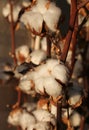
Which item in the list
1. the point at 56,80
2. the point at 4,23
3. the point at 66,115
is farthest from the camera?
the point at 4,23

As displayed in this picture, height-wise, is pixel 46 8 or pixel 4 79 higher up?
pixel 46 8

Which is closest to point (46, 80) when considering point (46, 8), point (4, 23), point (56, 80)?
point (56, 80)

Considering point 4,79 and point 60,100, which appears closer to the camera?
point 60,100

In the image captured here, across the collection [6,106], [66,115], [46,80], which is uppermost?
[46,80]

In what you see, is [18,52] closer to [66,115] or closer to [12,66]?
[12,66]

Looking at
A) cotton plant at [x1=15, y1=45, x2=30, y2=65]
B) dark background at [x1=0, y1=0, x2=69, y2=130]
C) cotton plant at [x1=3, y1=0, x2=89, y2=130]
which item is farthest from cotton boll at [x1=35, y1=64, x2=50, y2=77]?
dark background at [x1=0, y1=0, x2=69, y2=130]

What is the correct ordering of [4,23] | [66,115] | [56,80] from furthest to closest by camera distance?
[4,23] → [66,115] → [56,80]

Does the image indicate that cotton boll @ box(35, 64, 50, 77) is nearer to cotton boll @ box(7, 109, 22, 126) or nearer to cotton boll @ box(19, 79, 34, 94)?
cotton boll @ box(19, 79, 34, 94)
